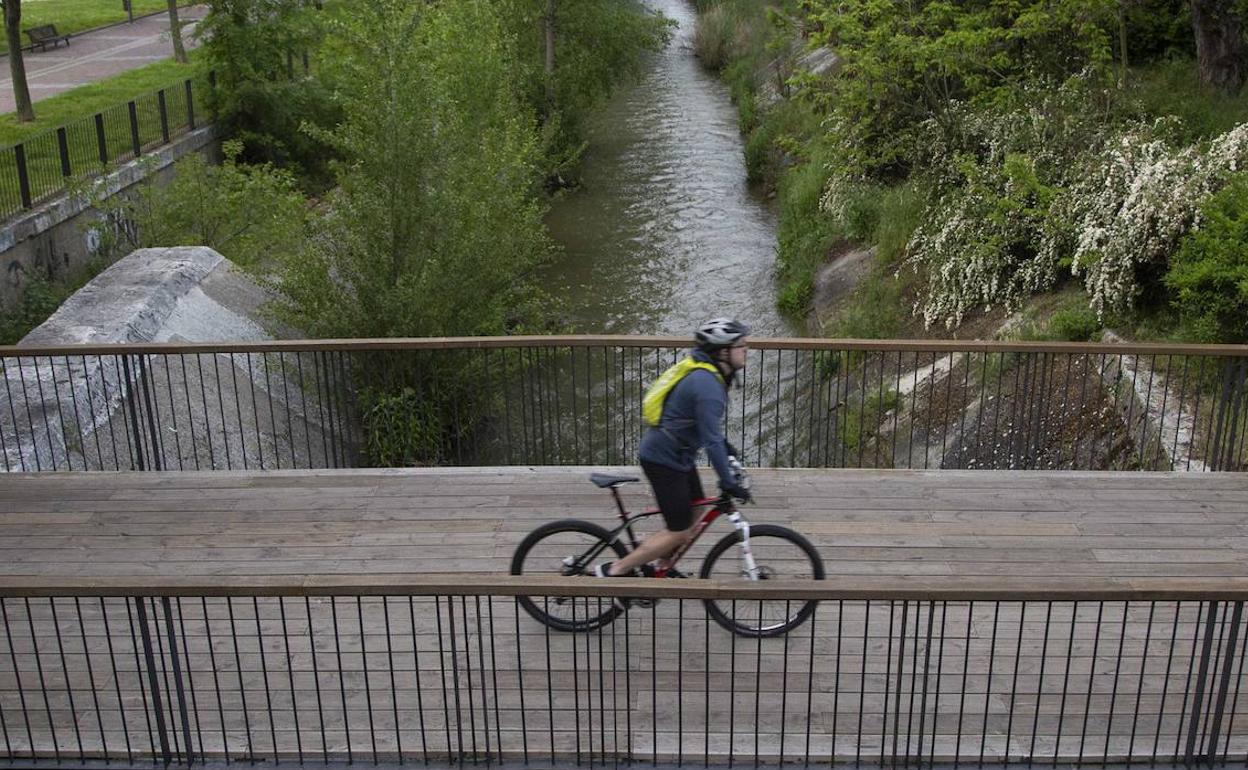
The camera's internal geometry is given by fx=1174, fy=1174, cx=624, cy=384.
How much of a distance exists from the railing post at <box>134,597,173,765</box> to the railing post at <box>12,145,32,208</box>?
47.1 feet

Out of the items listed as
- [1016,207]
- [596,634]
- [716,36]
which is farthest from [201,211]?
[716,36]

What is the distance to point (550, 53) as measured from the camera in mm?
28766

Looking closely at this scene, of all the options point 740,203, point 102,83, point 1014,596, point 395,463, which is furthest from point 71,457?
point 102,83

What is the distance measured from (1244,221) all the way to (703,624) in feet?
23.1

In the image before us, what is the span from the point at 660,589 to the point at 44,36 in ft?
113

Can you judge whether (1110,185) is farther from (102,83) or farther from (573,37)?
(102,83)

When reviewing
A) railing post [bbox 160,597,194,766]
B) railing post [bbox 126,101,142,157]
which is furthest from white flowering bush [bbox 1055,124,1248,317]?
railing post [bbox 126,101,142,157]

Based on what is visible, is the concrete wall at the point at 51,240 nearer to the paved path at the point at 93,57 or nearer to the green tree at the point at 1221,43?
the paved path at the point at 93,57

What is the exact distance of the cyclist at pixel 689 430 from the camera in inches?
238

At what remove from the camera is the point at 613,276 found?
22.5 metres

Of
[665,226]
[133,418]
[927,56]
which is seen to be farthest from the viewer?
[665,226]

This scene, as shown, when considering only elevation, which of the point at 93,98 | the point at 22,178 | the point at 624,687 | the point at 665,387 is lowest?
the point at 624,687

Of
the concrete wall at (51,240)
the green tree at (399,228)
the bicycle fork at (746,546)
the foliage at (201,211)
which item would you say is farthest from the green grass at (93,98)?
the bicycle fork at (746,546)

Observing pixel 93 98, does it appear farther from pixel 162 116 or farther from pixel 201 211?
pixel 201 211
